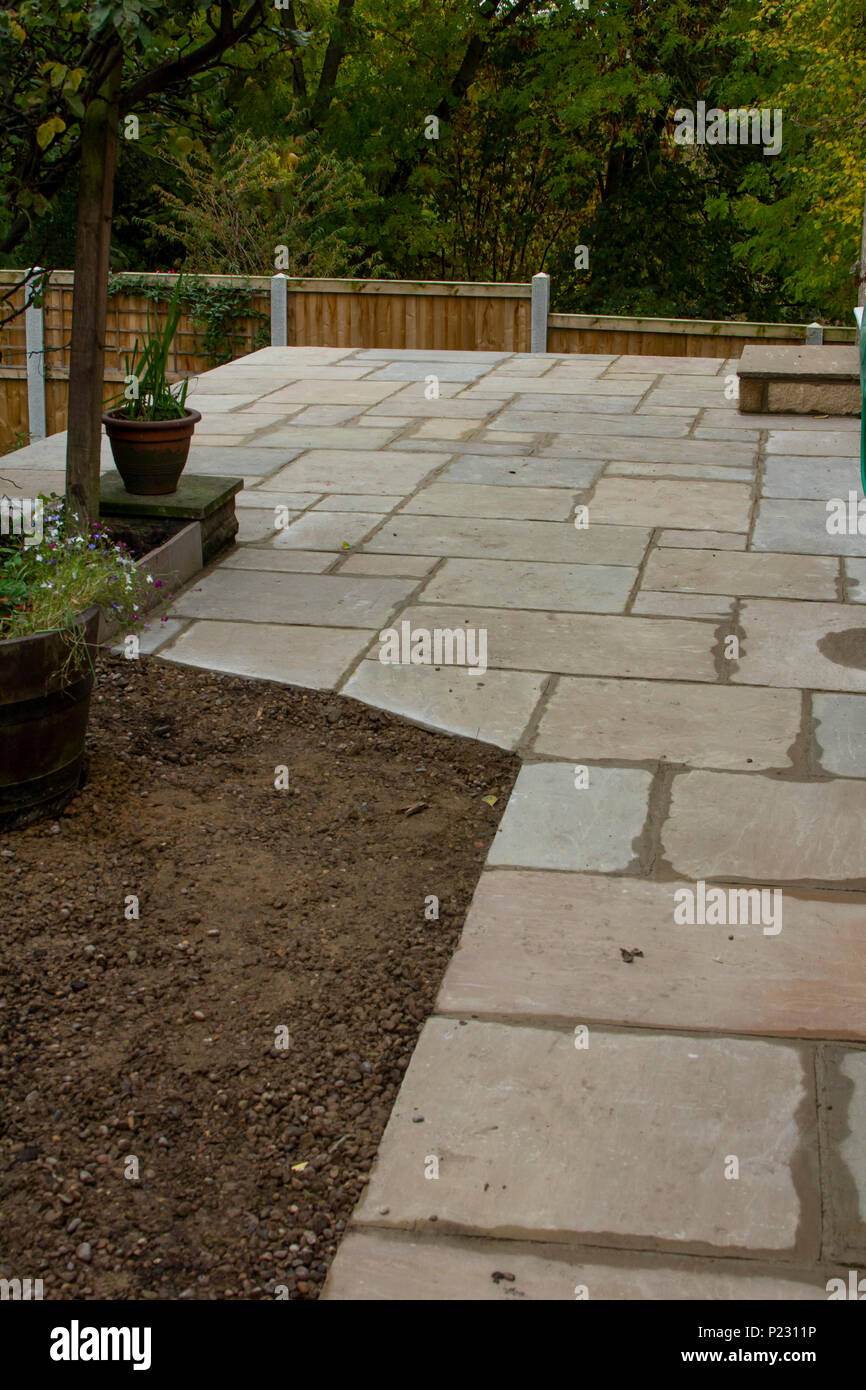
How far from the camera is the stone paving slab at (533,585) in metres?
5.21

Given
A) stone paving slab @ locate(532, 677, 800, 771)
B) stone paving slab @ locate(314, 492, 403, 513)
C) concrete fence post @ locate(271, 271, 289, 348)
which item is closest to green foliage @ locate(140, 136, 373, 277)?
concrete fence post @ locate(271, 271, 289, 348)

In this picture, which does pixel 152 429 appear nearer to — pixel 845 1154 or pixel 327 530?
pixel 327 530

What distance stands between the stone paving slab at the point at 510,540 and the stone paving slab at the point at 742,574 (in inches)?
7.5

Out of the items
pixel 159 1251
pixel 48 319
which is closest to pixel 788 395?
pixel 159 1251

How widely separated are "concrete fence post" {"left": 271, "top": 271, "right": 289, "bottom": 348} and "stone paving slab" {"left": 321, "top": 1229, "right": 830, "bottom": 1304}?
1225 centimetres

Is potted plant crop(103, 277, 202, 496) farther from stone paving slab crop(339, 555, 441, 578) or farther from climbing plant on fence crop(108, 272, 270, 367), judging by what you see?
climbing plant on fence crop(108, 272, 270, 367)

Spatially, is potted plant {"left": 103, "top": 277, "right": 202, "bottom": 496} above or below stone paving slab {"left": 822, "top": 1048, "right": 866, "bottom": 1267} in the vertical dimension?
above

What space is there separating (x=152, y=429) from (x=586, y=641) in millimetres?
1891

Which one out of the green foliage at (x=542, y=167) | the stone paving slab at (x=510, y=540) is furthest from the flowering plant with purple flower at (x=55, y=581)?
the green foliage at (x=542, y=167)

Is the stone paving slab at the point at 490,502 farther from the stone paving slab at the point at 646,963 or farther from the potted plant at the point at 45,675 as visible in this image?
the stone paving slab at the point at 646,963

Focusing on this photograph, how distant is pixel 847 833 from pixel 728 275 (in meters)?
17.5

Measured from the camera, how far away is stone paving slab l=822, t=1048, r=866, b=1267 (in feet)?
7.01

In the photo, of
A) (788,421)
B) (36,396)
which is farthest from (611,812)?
(36,396)

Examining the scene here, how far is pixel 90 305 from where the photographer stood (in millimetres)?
4625
